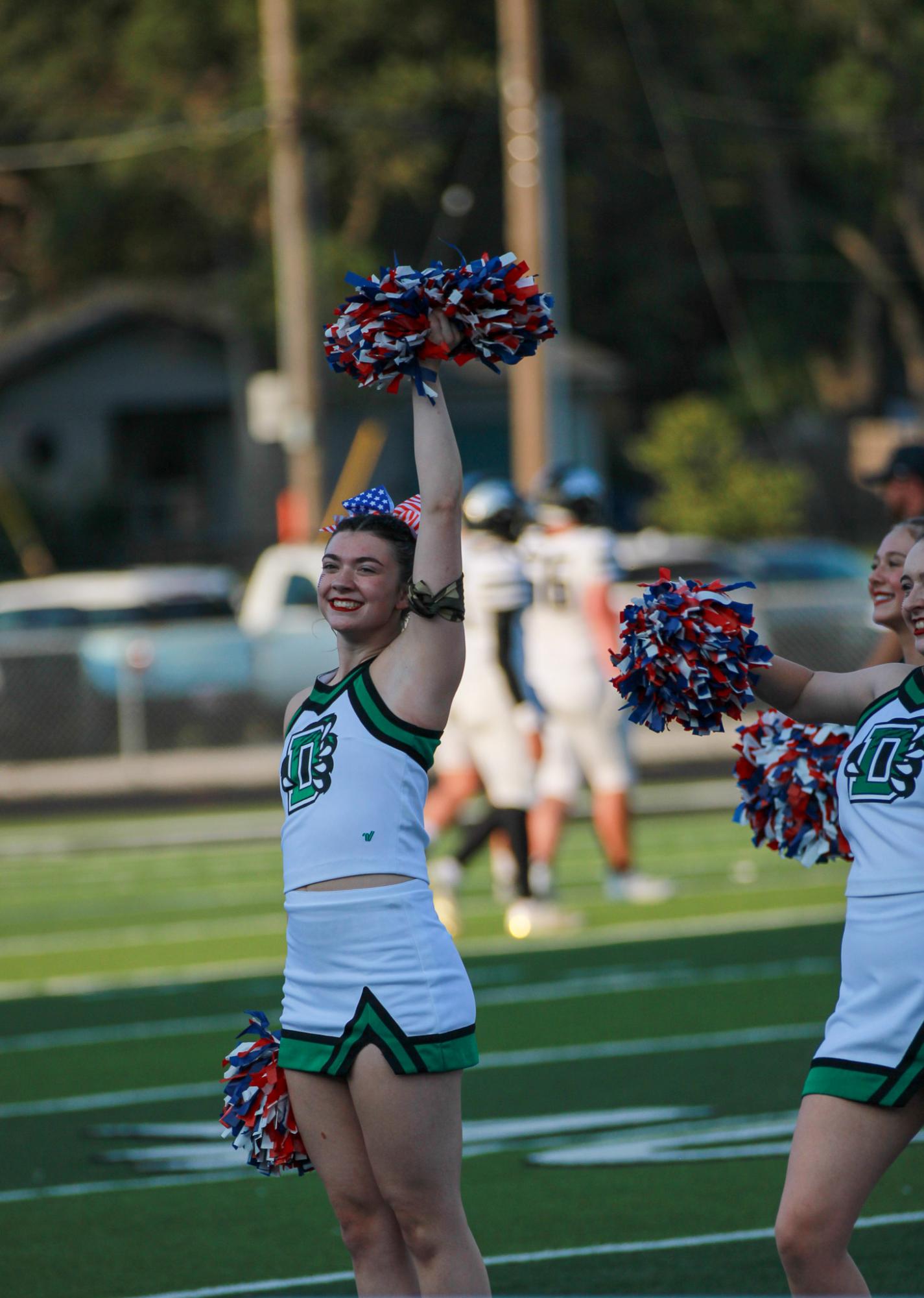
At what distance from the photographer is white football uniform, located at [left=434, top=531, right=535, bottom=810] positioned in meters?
9.38

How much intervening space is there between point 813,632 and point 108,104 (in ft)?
75.9

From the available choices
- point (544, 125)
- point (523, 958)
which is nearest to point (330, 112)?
point (544, 125)

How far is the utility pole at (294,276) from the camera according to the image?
21438 mm

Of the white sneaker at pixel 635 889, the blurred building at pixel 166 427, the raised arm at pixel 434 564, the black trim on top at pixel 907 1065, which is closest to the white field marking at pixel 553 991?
the white sneaker at pixel 635 889

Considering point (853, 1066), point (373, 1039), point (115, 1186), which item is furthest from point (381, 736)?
point (115, 1186)

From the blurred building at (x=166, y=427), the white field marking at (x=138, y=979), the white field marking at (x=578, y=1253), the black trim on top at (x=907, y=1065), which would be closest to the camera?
the black trim on top at (x=907, y=1065)

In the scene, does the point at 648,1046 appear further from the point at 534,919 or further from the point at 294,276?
the point at 294,276

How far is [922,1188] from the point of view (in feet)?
18.1

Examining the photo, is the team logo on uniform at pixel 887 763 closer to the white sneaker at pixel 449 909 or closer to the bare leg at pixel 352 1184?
the bare leg at pixel 352 1184

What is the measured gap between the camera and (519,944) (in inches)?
376

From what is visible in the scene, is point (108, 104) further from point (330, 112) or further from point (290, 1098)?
point (290, 1098)

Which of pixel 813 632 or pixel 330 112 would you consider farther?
pixel 330 112

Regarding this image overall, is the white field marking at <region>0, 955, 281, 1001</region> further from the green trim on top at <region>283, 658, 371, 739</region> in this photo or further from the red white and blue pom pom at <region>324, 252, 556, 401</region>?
the red white and blue pom pom at <region>324, 252, 556, 401</region>

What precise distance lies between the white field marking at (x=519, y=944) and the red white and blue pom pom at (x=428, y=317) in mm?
5857
